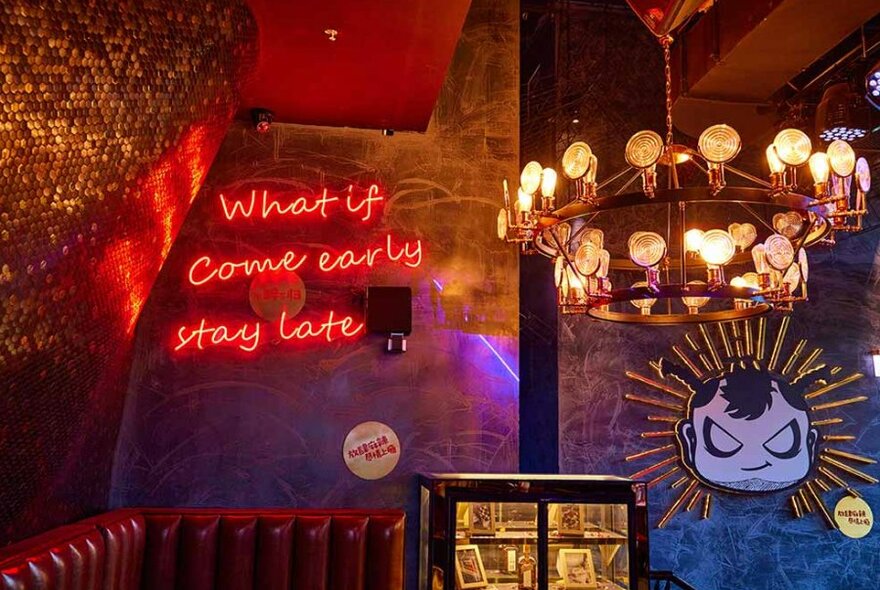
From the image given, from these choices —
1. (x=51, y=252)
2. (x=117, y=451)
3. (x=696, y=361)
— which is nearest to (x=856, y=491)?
(x=696, y=361)

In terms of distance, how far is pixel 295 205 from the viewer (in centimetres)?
519

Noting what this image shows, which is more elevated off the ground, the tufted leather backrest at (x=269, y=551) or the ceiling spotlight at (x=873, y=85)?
the ceiling spotlight at (x=873, y=85)

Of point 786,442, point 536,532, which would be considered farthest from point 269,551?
point 786,442

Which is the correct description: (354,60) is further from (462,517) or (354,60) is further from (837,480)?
(837,480)

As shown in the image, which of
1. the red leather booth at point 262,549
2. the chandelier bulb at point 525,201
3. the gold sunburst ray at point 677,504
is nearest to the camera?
the chandelier bulb at point 525,201

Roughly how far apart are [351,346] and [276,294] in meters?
0.63

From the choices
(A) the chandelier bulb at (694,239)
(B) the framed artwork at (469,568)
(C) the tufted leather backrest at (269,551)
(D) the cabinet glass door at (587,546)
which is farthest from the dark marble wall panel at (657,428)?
(A) the chandelier bulb at (694,239)

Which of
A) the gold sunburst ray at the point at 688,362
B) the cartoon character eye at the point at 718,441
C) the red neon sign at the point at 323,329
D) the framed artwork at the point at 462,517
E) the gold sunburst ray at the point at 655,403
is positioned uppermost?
the red neon sign at the point at 323,329

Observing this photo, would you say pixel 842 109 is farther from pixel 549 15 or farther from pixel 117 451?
pixel 117 451

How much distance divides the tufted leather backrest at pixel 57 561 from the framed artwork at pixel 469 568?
2034 mm

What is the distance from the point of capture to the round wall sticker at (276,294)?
5.06m

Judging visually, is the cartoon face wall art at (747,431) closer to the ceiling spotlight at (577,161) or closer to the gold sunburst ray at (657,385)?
the gold sunburst ray at (657,385)

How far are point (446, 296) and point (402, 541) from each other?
1.72 m

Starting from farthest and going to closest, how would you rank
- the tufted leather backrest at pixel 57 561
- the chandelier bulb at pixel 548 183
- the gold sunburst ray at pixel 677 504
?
the gold sunburst ray at pixel 677 504 < the chandelier bulb at pixel 548 183 < the tufted leather backrest at pixel 57 561
